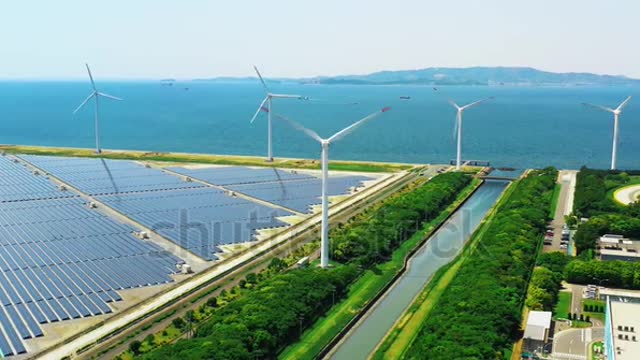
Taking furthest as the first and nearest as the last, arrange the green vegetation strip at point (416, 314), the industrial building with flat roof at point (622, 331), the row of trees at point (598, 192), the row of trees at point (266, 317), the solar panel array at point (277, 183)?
the solar panel array at point (277, 183) → the row of trees at point (598, 192) → the green vegetation strip at point (416, 314) → the row of trees at point (266, 317) → the industrial building with flat roof at point (622, 331)

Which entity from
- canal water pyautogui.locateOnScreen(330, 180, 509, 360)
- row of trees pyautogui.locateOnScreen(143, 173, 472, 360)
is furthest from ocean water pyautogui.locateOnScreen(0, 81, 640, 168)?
row of trees pyautogui.locateOnScreen(143, 173, 472, 360)

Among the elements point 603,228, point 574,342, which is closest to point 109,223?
point 574,342

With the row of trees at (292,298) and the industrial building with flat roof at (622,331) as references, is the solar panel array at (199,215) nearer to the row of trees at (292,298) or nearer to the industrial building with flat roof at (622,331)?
the row of trees at (292,298)

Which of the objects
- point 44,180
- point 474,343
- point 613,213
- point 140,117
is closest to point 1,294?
point 474,343

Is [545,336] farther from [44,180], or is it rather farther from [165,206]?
[44,180]

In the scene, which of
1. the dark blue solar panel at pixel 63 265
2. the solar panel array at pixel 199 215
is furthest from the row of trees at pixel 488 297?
the dark blue solar panel at pixel 63 265

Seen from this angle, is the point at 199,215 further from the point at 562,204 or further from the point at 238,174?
the point at 562,204
